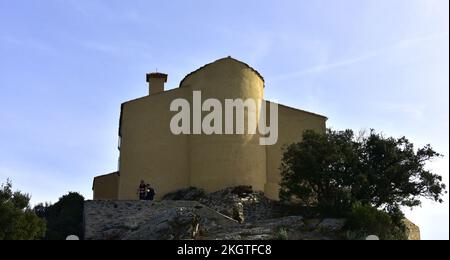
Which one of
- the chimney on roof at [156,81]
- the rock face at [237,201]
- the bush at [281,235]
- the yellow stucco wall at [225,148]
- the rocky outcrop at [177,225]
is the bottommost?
the bush at [281,235]

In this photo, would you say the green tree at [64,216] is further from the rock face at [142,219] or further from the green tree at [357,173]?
the green tree at [357,173]

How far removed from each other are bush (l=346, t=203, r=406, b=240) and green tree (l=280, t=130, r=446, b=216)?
2.61 metres

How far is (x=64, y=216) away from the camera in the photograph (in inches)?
1740

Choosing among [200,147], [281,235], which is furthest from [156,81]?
[281,235]

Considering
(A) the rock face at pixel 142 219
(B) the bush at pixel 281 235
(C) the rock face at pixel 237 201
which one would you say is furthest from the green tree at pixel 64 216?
(B) the bush at pixel 281 235

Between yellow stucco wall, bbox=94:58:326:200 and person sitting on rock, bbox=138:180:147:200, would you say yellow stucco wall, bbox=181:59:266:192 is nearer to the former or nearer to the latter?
yellow stucco wall, bbox=94:58:326:200

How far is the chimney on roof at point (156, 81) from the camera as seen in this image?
156 feet

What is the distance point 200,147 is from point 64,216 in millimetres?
9509

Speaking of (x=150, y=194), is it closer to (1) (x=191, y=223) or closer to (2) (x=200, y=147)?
(2) (x=200, y=147)

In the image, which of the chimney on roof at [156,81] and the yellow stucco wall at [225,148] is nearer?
the yellow stucco wall at [225,148]

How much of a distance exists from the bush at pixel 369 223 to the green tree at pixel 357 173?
261 cm

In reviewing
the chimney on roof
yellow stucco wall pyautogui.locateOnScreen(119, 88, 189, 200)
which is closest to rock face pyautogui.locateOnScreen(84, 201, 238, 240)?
yellow stucco wall pyautogui.locateOnScreen(119, 88, 189, 200)

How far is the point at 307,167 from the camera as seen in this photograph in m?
36.0
